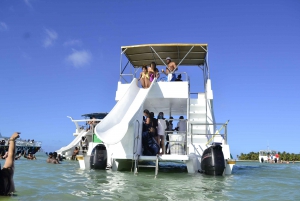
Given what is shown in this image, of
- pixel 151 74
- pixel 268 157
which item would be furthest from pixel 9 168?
pixel 268 157

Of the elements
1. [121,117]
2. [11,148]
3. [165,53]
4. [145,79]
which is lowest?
[11,148]

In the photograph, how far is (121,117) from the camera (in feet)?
32.1

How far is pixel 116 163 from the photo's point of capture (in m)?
10.6

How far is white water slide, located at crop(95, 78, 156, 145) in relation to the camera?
8539mm

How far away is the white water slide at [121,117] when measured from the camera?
8.54m

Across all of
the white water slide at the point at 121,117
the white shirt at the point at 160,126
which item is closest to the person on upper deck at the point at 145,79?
the white water slide at the point at 121,117

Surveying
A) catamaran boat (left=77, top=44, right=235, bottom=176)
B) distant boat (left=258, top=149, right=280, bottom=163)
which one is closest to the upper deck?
catamaran boat (left=77, top=44, right=235, bottom=176)

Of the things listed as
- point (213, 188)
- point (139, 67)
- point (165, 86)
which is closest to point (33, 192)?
point (213, 188)

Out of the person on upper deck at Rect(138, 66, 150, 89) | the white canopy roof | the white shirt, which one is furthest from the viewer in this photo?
the white canopy roof

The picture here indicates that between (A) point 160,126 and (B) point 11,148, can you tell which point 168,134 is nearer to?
(A) point 160,126

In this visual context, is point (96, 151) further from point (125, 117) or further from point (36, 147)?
point (36, 147)

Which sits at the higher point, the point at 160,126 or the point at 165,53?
the point at 165,53

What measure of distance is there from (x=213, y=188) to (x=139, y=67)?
9.99 metres

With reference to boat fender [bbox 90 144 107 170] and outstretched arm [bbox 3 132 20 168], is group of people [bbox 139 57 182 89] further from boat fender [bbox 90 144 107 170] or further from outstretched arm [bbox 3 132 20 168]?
outstretched arm [bbox 3 132 20 168]
